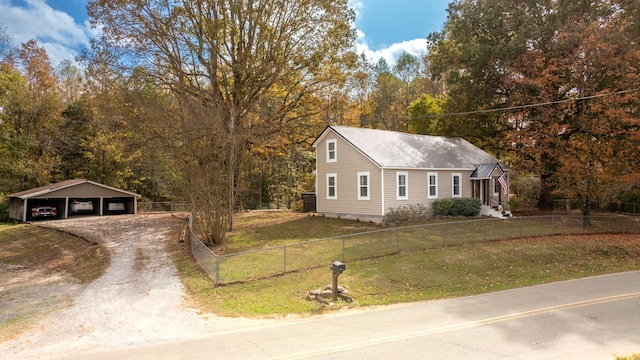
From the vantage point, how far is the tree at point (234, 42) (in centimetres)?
2298

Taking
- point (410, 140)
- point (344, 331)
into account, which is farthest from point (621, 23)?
point (344, 331)

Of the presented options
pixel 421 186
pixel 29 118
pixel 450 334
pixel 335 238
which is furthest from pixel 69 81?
pixel 450 334

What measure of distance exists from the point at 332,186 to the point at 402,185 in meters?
5.08

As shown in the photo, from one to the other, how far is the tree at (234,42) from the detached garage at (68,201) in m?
13.3

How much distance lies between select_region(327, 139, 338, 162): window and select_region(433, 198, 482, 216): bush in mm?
7505

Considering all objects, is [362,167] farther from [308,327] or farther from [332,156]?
[308,327]

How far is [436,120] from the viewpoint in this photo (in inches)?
1442

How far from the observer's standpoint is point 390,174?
2370cm

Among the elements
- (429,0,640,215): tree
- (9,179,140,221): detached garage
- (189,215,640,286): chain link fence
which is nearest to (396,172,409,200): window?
(189,215,640,286): chain link fence

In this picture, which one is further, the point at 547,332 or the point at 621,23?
the point at 621,23

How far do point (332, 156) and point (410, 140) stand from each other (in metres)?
6.61

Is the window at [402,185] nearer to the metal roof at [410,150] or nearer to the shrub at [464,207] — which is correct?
the metal roof at [410,150]

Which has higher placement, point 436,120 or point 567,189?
point 436,120

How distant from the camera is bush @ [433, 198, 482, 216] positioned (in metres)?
25.2
